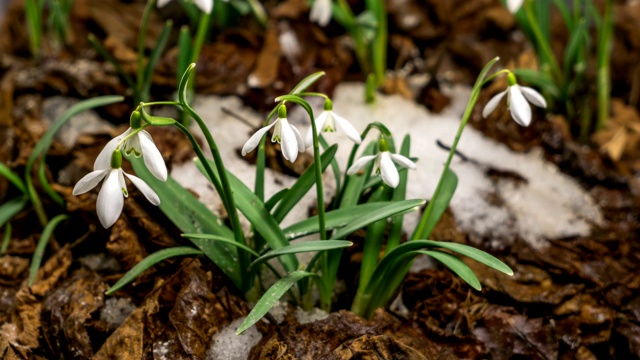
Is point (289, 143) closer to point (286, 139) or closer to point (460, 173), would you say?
point (286, 139)

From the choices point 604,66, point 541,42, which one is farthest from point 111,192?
point 604,66

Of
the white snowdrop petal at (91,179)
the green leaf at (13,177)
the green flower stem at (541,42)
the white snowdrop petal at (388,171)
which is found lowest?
the green leaf at (13,177)

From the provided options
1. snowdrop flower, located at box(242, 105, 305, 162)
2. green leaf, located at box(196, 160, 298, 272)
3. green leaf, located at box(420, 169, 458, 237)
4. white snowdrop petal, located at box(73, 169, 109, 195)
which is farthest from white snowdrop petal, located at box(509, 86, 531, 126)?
white snowdrop petal, located at box(73, 169, 109, 195)

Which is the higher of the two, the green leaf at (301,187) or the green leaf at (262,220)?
the green leaf at (301,187)

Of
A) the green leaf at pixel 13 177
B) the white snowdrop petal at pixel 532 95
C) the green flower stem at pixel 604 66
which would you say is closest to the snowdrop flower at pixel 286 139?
the white snowdrop petal at pixel 532 95

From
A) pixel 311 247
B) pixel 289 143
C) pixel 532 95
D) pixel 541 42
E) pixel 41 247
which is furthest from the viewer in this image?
pixel 541 42

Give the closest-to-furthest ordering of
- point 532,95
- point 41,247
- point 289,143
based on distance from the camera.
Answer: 1. point 289,143
2. point 532,95
3. point 41,247

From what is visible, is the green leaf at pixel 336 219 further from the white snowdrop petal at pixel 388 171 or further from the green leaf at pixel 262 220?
the white snowdrop petal at pixel 388 171
